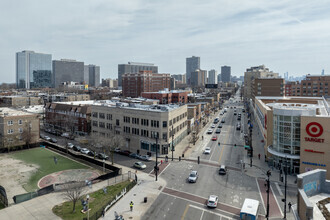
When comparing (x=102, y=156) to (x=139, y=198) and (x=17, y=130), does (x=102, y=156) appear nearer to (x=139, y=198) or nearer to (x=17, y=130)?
(x=139, y=198)

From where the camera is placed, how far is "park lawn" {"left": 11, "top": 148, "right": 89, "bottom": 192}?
45.0 meters

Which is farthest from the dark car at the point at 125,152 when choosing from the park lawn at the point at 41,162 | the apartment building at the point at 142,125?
the park lawn at the point at 41,162

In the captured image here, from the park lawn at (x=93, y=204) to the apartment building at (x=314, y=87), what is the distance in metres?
147

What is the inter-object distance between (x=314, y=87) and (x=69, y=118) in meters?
140

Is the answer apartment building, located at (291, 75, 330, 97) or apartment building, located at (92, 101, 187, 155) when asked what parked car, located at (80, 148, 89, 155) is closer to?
apartment building, located at (92, 101, 187, 155)

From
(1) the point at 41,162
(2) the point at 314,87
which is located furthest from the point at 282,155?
(2) the point at 314,87

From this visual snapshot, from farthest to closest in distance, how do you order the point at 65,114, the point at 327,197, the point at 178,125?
the point at 65,114, the point at 178,125, the point at 327,197

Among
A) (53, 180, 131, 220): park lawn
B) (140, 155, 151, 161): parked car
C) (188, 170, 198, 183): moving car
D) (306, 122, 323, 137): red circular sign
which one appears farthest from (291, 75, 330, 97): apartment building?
(53, 180, 131, 220): park lawn

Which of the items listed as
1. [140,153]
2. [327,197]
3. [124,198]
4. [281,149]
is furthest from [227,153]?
[327,197]

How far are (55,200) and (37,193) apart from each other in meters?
3.13

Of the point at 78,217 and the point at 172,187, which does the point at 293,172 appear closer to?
the point at 172,187

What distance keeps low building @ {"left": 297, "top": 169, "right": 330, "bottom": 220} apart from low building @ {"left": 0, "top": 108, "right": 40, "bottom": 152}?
2601 inches

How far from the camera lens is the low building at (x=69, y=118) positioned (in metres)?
81.6

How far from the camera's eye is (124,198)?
36.8 metres
